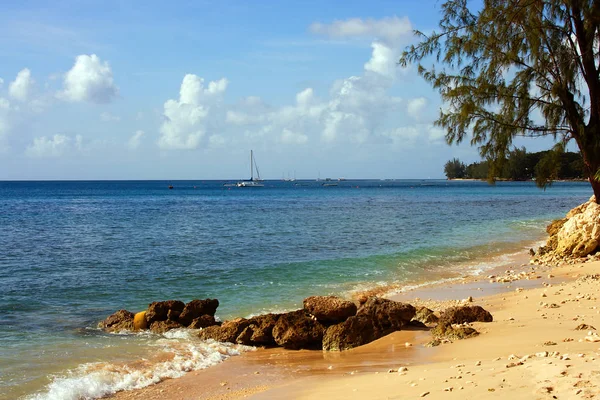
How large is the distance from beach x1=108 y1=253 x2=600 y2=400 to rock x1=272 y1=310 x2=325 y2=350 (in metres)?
0.24

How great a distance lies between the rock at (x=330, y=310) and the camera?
445 inches

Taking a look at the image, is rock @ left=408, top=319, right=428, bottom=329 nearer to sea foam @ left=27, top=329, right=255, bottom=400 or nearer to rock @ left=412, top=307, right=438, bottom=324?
rock @ left=412, top=307, right=438, bottom=324

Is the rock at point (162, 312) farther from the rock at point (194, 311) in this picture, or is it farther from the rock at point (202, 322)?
the rock at point (202, 322)

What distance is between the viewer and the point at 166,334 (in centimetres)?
1223

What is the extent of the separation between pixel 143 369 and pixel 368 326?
4.33 metres

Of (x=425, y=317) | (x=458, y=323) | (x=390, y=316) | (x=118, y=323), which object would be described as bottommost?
(x=118, y=323)

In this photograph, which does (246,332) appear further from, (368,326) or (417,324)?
(417,324)

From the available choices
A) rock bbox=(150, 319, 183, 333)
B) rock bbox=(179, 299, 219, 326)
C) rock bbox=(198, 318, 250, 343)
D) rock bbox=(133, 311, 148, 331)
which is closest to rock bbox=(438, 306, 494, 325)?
rock bbox=(198, 318, 250, 343)

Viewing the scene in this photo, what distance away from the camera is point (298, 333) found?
1074cm

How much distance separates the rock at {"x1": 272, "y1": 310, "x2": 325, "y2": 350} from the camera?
10.7 meters

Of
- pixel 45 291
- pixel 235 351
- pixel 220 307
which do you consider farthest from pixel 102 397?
pixel 45 291

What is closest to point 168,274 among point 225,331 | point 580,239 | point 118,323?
point 118,323

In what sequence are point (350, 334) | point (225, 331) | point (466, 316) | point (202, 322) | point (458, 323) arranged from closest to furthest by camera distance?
point (350, 334)
point (458, 323)
point (466, 316)
point (225, 331)
point (202, 322)

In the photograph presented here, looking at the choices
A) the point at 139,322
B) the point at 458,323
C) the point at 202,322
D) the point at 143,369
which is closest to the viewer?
the point at 143,369
